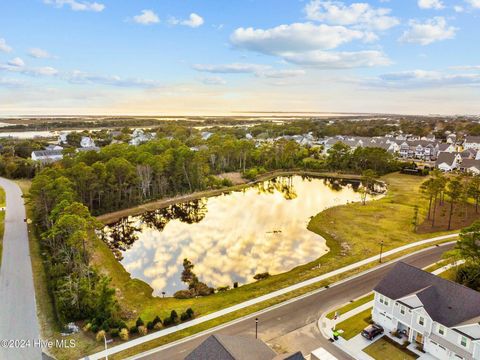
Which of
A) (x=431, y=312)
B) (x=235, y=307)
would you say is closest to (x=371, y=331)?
(x=431, y=312)

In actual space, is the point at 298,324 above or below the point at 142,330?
below

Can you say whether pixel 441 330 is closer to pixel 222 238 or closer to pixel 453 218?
pixel 222 238

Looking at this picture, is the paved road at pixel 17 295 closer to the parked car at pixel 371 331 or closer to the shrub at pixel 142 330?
the shrub at pixel 142 330

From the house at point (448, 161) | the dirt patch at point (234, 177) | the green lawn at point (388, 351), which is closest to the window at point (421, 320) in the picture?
the green lawn at point (388, 351)

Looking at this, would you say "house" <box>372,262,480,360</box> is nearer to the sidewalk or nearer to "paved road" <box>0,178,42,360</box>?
the sidewalk

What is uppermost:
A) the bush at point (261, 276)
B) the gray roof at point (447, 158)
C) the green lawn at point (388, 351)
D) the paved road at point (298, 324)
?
the gray roof at point (447, 158)

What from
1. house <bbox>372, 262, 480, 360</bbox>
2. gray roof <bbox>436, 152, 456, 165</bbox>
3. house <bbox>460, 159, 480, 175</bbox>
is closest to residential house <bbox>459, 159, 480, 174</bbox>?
house <bbox>460, 159, 480, 175</bbox>
